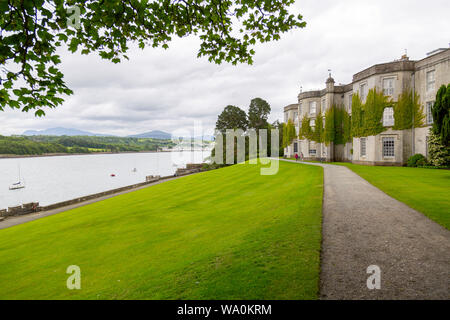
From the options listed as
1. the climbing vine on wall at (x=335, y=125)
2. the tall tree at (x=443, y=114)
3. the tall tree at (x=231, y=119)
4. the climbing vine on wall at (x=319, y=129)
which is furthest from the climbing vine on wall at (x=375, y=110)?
the tall tree at (x=231, y=119)

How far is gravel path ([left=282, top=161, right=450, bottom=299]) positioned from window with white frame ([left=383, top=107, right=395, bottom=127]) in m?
24.0

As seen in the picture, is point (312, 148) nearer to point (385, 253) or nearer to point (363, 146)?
point (363, 146)

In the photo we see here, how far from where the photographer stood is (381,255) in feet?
17.3

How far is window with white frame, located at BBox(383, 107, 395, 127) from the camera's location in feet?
92.4

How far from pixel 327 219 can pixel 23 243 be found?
15352 mm

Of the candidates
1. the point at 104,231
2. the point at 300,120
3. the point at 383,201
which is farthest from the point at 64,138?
the point at 383,201

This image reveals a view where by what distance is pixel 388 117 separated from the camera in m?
28.5

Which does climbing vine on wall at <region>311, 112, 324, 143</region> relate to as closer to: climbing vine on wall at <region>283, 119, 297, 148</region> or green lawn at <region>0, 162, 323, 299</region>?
climbing vine on wall at <region>283, 119, 297, 148</region>

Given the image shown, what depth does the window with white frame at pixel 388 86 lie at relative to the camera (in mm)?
28016

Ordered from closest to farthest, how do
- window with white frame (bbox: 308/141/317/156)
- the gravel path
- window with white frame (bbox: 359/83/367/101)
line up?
1. the gravel path
2. window with white frame (bbox: 359/83/367/101)
3. window with white frame (bbox: 308/141/317/156)

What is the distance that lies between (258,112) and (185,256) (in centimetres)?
6688

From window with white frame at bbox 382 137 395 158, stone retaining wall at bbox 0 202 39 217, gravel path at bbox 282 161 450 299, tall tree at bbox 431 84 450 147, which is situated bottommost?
stone retaining wall at bbox 0 202 39 217

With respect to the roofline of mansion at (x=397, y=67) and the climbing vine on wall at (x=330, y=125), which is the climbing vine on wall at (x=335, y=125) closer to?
the climbing vine on wall at (x=330, y=125)

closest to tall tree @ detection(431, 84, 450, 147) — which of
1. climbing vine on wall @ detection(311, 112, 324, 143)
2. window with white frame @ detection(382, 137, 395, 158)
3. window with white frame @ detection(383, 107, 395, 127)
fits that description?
window with white frame @ detection(382, 137, 395, 158)
